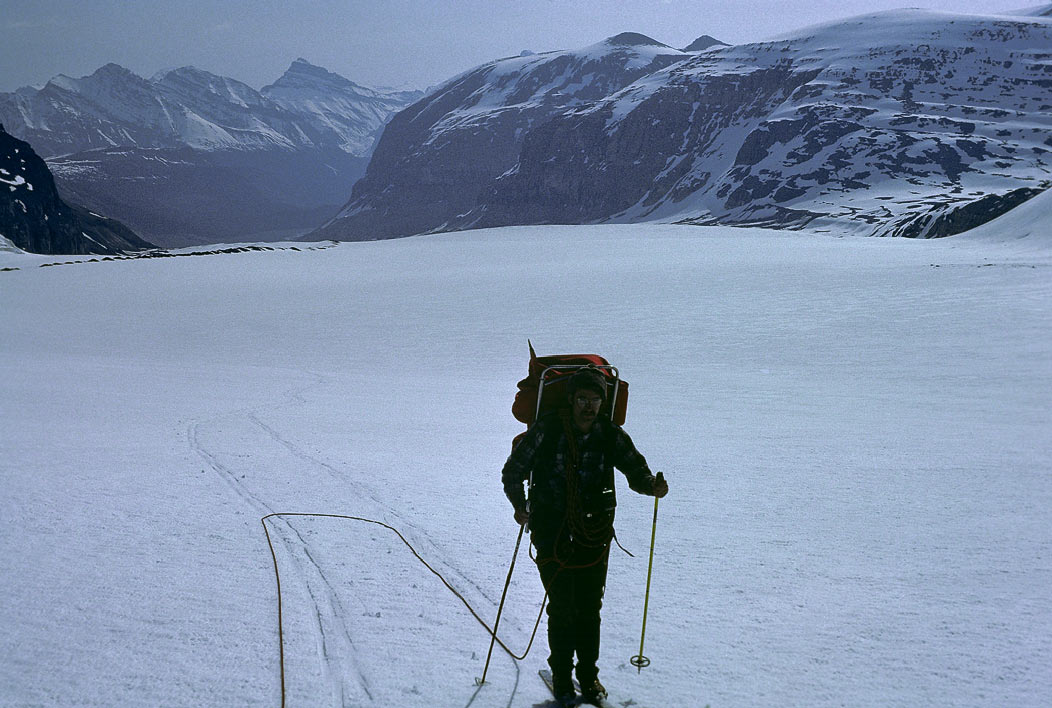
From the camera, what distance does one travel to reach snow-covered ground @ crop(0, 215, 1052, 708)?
191 inches

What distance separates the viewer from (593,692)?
4602 mm

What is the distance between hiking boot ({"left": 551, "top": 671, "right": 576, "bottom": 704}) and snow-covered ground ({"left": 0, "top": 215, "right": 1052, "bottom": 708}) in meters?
0.13

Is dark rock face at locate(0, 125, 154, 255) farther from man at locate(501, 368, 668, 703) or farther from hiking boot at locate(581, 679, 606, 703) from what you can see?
hiking boot at locate(581, 679, 606, 703)

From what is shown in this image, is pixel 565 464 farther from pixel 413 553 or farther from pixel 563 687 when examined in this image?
pixel 413 553

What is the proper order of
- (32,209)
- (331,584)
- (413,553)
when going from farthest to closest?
(32,209), (413,553), (331,584)

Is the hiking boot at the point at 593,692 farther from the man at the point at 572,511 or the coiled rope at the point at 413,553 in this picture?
the coiled rope at the point at 413,553

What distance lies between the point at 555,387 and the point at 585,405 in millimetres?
249

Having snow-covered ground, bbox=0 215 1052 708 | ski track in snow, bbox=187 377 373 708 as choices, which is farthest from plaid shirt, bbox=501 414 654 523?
ski track in snow, bbox=187 377 373 708

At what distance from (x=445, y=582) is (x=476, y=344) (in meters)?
15.1

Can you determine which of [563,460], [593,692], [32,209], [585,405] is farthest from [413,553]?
[32,209]

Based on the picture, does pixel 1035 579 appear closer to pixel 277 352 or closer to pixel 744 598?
pixel 744 598

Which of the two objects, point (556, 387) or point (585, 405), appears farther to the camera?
point (556, 387)

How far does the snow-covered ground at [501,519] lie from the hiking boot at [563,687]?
0.13 metres

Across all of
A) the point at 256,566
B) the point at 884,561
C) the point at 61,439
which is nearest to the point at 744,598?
the point at 884,561
